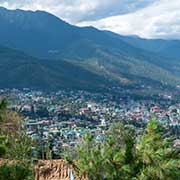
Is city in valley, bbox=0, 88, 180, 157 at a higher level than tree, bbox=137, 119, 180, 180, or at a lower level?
higher

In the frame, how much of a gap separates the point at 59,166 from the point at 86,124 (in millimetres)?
78467

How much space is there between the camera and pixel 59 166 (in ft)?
98.1

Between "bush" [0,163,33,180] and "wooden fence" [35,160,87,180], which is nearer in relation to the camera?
"bush" [0,163,33,180]

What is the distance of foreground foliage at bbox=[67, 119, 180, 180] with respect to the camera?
2267 cm

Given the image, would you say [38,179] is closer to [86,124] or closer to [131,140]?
[131,140]

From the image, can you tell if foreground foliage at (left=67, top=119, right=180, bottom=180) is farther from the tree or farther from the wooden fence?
the wooden fence

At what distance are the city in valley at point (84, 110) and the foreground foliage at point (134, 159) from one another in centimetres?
5233

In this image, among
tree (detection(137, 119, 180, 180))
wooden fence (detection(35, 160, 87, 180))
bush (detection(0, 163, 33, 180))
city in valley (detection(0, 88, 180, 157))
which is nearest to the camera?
bush (detection(0, 163, 33, 180))

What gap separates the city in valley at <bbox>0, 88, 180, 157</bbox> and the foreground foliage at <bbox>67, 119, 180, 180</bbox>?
5233 centimetres

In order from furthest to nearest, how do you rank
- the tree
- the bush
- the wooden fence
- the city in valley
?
the city in valley → the wooden fence → the tree → the bush

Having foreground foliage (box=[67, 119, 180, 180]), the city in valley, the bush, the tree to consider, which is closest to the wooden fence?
foreground foliage (box=[67, 119, 180, 180])

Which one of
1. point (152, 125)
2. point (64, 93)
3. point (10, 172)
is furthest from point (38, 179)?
point (64, 93)

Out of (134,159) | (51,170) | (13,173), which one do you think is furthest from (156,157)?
(13,173)

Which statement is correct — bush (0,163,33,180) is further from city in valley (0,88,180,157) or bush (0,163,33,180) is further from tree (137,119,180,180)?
city in valley (0,88,180,157)
